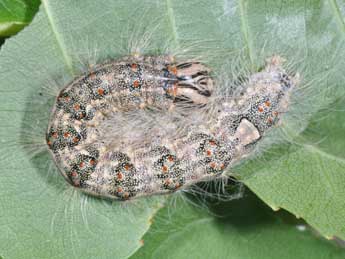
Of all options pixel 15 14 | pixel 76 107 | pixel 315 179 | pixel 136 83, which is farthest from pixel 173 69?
pixel 315 179

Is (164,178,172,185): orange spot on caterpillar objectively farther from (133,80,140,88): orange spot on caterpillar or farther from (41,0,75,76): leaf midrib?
(41,0,75,76): leaf midrib

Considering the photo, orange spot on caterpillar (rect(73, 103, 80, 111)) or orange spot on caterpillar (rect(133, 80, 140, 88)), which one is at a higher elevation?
orange spot on caterpillar (rect(133, 80, 140, 88))

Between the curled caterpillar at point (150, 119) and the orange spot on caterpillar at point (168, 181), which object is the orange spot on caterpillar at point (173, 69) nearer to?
the curled caterpillar at point (150, 119)

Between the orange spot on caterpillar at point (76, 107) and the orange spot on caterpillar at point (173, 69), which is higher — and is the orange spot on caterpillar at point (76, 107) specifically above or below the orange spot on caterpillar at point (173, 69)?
below

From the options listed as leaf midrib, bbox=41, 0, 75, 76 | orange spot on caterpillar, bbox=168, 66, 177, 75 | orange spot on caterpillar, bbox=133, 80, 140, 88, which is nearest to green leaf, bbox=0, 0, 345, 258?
leaf midrib, bbox=41, 0, 75, 76

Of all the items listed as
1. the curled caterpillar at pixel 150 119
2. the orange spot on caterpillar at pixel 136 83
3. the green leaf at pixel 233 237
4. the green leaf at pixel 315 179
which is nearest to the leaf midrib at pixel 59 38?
the curled caterpillar at pixel 150 119

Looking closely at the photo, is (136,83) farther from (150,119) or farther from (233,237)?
(233,237)
